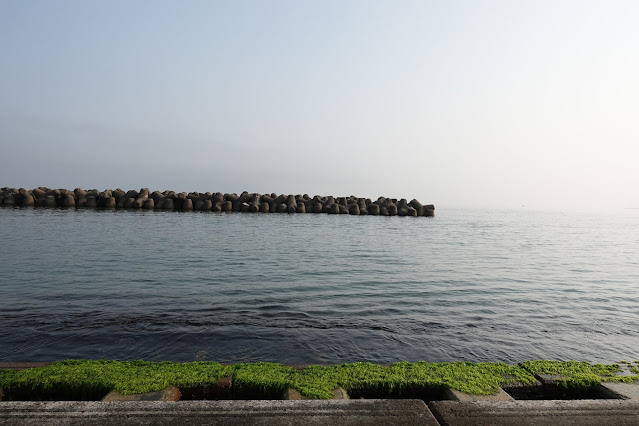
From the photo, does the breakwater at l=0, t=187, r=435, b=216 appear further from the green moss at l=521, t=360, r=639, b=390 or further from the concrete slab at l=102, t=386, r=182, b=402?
the green moss at l=521, t=360, r=639, b=390

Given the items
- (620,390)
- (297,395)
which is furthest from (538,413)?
(297,395)

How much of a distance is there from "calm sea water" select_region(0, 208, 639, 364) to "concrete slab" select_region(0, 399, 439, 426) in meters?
2.31

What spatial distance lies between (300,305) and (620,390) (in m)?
5.44

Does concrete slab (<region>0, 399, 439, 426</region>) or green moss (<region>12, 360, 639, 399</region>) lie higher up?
concrete slab (<region>0, 399, 439, 426</region>)

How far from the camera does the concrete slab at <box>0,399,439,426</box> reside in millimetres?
2639

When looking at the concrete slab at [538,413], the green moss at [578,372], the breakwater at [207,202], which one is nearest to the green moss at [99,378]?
the concrete slab at [538,413]

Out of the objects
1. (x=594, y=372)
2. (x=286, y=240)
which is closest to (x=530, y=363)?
(x=594, y=372)

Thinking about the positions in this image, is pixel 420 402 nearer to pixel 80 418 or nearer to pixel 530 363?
pixel 530 363

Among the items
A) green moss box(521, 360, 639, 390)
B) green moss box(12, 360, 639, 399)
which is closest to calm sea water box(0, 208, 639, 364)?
green moss box(521, 360, 639, 390)

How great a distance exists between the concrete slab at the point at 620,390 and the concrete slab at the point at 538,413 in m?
0.38

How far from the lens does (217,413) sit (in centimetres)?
275

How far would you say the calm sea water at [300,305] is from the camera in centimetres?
559

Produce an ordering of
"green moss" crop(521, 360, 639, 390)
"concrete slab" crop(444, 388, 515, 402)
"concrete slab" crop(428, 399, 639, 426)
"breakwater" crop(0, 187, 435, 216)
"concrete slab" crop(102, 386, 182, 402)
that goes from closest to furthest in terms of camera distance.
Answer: "concrete slab" crop(428, 399, 639, 426) < "concrete slab" crop(102, 386, 182, 402) < "concrete slab" crop(444, 388, 515, 402) < "green moss" crop(521, 360, 639, 390) < "breakwater" crop(0, 187, 435, 216)

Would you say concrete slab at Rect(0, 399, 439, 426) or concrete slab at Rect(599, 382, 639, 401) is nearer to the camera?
concrete slab at Rect(0, 399, 439, 426)
